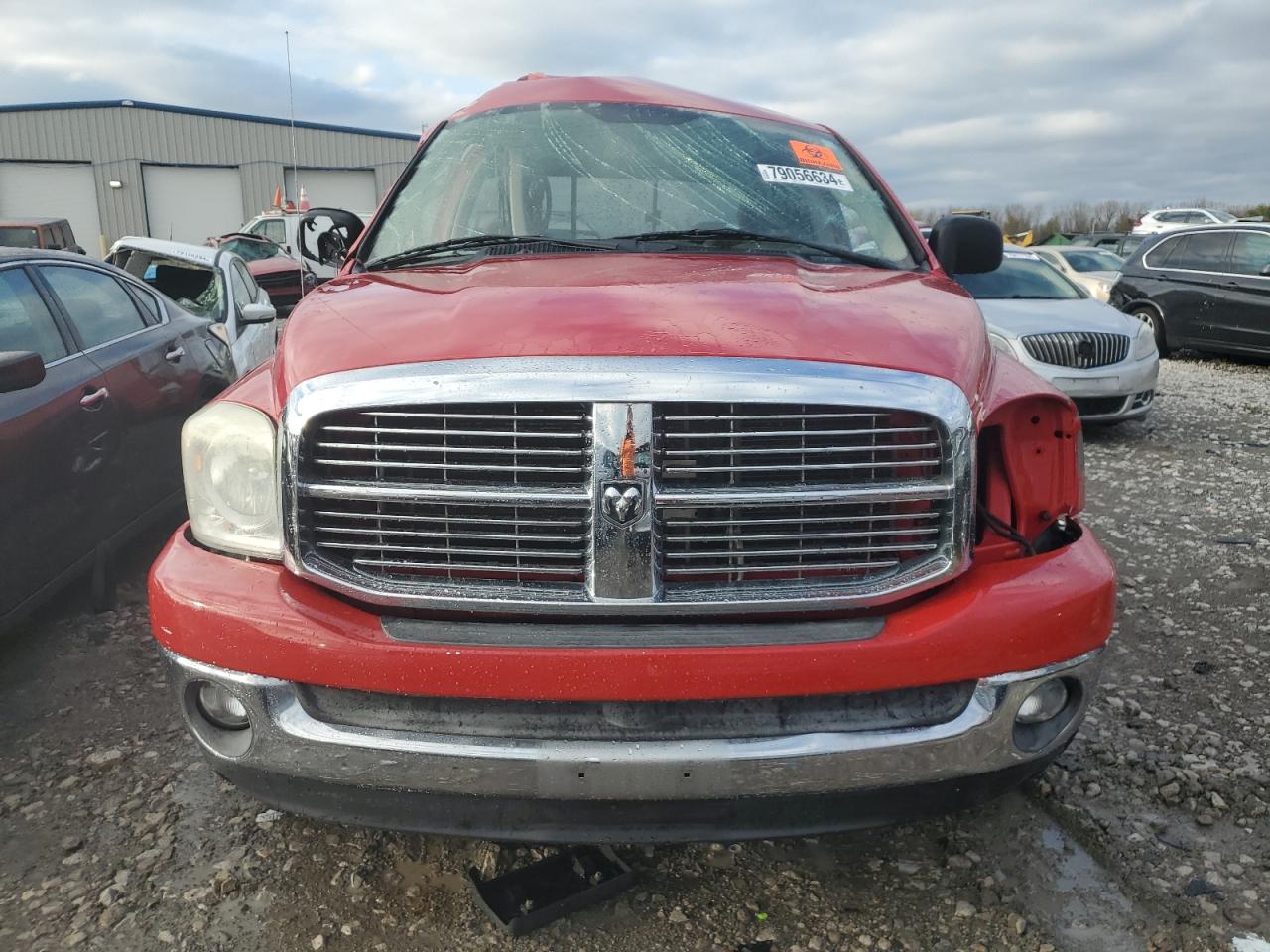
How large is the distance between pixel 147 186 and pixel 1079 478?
34208mm

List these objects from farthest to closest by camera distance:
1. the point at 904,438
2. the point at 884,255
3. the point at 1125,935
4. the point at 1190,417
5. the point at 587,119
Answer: the point at 1190,417 → the point at 587,119 → the point at 884,255 → the point at 1125,935 → the point at 904,438

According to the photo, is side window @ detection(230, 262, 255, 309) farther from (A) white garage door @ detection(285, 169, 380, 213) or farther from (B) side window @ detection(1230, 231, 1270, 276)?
(A) white garage door @ detection(285, 169, 380, 213)

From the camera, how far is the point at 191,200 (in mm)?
31969

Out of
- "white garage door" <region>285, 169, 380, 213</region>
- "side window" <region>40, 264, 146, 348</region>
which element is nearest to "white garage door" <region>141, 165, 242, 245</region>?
"white garage door" <region>285, 169, 380, 213</region>

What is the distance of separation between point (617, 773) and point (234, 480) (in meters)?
1.04

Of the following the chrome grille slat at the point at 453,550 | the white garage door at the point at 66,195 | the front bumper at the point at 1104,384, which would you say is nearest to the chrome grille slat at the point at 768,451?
the chrome grille slat at the point at 453,550

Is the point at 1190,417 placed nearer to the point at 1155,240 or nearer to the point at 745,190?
the point at 1155,240

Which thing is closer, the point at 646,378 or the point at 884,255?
the point at 646,378

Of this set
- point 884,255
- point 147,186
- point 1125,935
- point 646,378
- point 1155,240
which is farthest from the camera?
point 147,186

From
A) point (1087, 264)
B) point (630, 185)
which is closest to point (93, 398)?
point (630, 185)

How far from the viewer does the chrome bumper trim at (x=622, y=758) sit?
6.29 ft

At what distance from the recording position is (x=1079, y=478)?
2.30 meters

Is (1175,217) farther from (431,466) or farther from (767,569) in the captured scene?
(431,466)

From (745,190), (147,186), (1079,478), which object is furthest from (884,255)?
(147,186)
